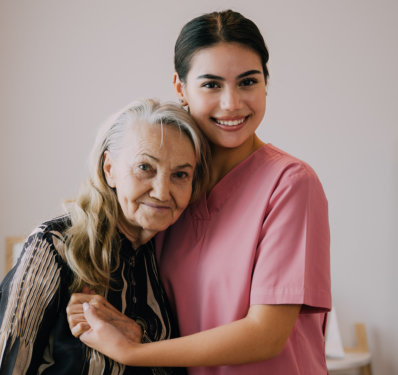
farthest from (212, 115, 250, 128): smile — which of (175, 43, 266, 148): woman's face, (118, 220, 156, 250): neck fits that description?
(118, 220, 156, 250): neck

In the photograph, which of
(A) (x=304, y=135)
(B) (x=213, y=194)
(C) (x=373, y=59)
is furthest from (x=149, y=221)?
(C) (x=373, y=59)

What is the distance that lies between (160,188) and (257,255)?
28cm

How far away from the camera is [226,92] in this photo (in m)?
1.33

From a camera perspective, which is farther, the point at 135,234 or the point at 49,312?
the point at 135,234

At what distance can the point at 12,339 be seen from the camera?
3.73 ft

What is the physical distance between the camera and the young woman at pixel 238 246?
1.20m

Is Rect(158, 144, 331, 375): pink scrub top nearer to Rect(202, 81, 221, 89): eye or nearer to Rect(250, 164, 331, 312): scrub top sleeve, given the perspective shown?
Rect(250, 164, 331, 312): scrub top sleeve

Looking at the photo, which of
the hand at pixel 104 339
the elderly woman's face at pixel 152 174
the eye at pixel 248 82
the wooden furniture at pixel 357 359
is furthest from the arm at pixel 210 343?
the wooden furniture at pixel 357 359

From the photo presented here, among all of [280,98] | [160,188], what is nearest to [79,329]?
[160,188]

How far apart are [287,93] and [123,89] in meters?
0.99

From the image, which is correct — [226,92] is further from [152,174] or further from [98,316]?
[98,316]

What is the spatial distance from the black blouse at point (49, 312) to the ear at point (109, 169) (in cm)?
14

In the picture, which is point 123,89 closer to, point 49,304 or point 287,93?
point 287,93

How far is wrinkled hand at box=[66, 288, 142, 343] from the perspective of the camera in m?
1.21
